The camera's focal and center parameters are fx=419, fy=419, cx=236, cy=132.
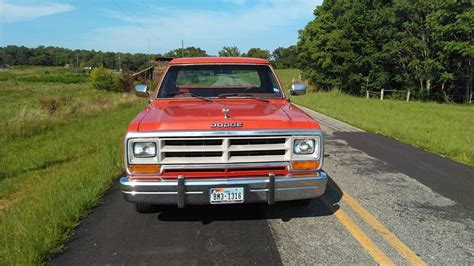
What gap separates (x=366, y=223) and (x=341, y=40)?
1707 inches

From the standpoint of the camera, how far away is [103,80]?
5184cm

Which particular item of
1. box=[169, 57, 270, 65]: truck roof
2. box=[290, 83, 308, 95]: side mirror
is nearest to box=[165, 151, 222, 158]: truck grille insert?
box=[169, 57, 270, 65]: truck roof

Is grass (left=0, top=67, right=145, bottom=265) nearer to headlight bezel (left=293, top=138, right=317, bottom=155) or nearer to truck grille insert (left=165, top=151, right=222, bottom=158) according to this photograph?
truck grille insert (left=165, top=151, right=222, bottom=158)

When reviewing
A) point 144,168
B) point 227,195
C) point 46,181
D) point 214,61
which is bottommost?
point 46,181

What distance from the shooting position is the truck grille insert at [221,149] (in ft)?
13.6

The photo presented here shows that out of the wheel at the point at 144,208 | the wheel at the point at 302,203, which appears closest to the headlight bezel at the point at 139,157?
the wheel at the point at 144,208

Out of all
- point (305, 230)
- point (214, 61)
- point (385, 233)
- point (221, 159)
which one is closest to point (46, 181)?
point (214, 61)

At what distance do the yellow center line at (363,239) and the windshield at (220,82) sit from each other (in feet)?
6.11

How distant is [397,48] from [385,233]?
128 feet

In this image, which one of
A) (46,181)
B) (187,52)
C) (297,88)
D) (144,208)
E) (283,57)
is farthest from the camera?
(283,57)

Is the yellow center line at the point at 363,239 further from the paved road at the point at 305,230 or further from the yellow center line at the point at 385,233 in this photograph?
the yellow center line at the point at 385,233

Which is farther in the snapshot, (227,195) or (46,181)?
(46,181)

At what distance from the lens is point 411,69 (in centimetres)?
3988

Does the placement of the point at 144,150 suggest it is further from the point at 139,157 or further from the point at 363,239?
the point at 363,239
